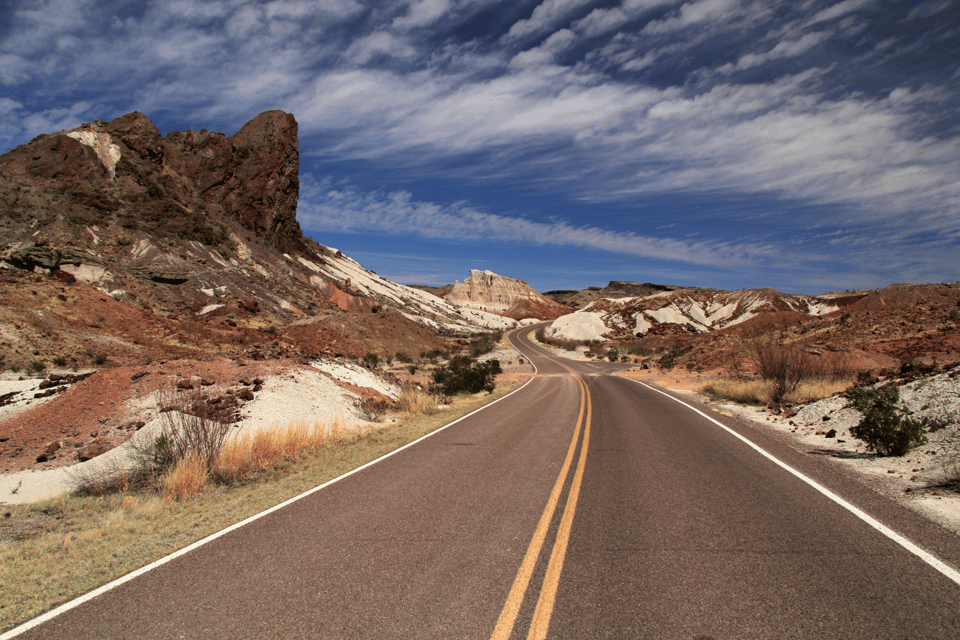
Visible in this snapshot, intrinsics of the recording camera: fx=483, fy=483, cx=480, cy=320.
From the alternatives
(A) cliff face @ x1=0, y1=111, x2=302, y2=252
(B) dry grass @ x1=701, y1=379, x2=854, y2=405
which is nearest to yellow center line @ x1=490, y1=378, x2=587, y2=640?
(B) dry grass @ x1=701, y1=379, x2=854, y2=405

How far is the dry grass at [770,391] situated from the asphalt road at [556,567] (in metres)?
8.53

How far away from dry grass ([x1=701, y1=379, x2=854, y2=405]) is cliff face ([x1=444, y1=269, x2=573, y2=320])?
411ft

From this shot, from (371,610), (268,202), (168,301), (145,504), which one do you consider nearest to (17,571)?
(145,504)

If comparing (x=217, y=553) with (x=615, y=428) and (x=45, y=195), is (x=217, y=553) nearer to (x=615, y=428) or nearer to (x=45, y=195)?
(x=615, y=428)

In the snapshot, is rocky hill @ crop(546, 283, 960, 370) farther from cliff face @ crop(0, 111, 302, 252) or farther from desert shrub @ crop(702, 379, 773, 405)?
cliff face @ crop(0, 111, 302, 252)

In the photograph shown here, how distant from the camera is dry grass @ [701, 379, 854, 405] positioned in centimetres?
1441

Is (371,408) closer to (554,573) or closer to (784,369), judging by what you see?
(554,573)

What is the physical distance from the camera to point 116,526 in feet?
19.0

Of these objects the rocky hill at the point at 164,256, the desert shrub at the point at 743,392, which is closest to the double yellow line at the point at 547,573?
the desert shrub at the point at 743,392

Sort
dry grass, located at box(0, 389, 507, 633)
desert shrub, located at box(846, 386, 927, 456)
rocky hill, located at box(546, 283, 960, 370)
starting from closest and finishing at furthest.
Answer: dry grass, located at box(0, 389, 507, 633)
desert shrub, located at box(846, 386, 927, 456)
rocky hill, located at box(546, 283, 960, 370)

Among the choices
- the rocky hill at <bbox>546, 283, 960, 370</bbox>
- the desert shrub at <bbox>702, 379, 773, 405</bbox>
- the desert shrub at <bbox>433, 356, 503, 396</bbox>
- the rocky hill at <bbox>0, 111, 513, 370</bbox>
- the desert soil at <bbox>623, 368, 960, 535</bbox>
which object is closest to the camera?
the desert soil at <bbox>623, 368, 960, 535</bbox>

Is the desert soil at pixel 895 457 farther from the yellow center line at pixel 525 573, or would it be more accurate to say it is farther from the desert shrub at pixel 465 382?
the desert shrub at pixel 465 382

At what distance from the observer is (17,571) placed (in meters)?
4.47

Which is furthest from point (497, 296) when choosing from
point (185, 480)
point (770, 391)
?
point (185, 480)
